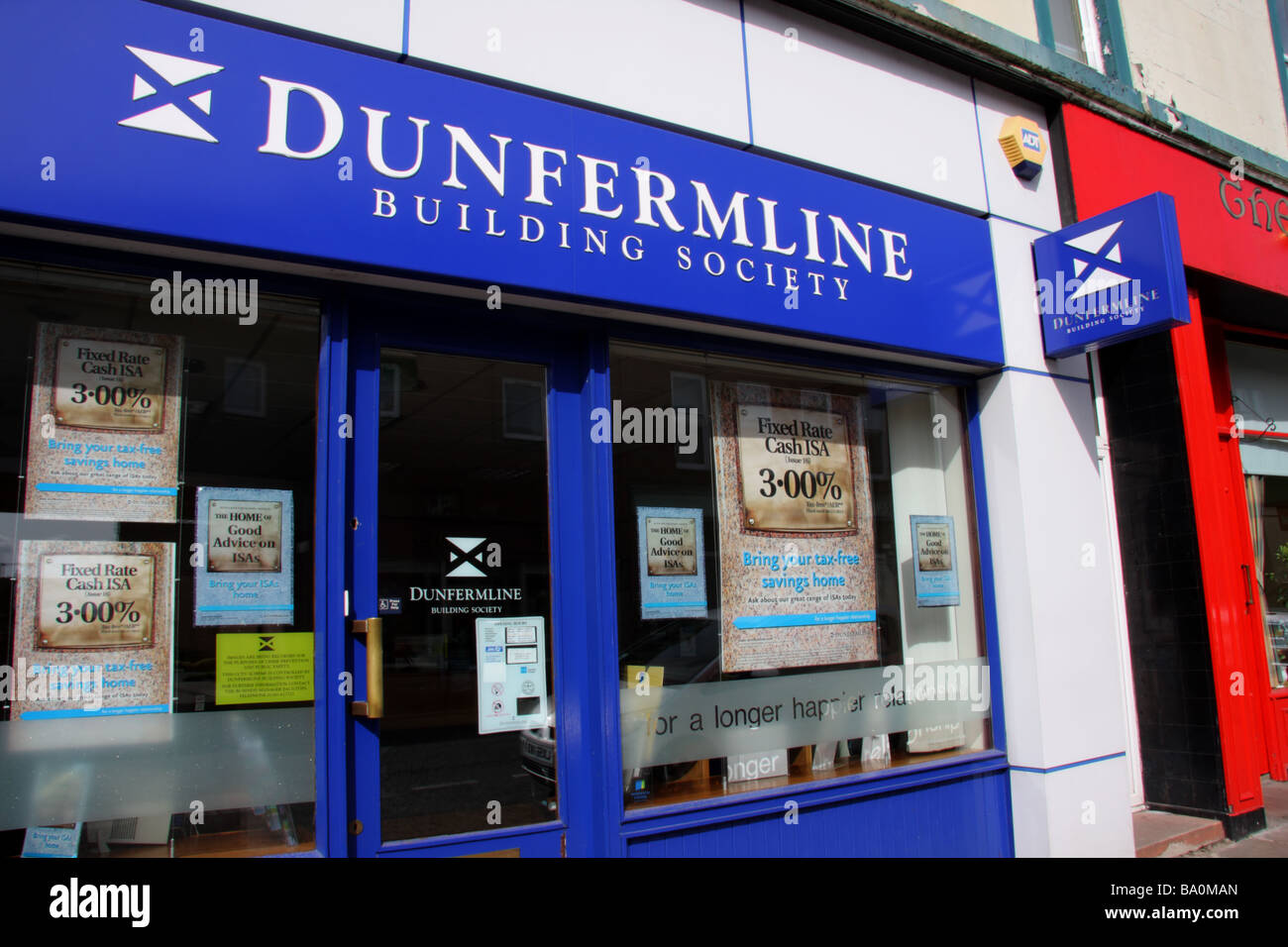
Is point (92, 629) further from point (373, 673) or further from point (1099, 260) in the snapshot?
point (1099, 260)

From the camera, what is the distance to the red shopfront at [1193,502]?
207 inches

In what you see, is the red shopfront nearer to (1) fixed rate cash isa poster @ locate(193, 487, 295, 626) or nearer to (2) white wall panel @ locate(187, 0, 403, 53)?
(2) white wall panel @ locate(187, 0, 403, 53)

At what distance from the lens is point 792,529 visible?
416 cm

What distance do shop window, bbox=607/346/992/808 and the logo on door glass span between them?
519mm

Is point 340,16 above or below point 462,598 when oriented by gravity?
above

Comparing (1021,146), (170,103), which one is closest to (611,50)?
(170,103)

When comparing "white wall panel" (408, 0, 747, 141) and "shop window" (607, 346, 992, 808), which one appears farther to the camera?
"shop window" (607, 346, 992, 808)

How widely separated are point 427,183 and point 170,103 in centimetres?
82

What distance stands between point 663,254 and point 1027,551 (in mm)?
2407

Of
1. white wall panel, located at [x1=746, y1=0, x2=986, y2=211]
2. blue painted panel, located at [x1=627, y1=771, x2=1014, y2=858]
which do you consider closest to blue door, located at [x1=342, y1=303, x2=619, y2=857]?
blue painted panel, located at [x1=627, y1=771, x2=1014, y2=858]

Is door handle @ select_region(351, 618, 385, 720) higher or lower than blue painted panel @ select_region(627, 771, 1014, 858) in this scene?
higher

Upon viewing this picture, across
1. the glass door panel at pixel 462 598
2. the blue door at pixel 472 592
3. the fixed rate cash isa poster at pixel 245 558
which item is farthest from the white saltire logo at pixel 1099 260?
the fixed rate cash isa poster at pixel 245 558

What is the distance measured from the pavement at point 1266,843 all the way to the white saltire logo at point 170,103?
5.87 metres

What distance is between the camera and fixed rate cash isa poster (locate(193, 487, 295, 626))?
9.50ft
